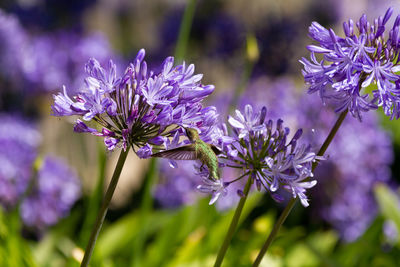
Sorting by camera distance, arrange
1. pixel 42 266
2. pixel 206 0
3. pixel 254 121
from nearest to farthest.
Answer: pixel 254 121
pixel 42 266
pixel 206 0

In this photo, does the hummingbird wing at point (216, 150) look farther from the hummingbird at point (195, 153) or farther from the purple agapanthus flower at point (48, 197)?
the purple agapanthus flower at point (48, 197)

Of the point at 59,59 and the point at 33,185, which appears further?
the point at 59,59

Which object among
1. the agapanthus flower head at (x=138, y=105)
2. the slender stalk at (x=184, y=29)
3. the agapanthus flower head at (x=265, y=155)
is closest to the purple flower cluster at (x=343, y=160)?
the slender stalk at (x=184, y=29)

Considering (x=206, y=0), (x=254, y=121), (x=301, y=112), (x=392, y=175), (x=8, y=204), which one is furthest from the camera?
(x=206, y=0)

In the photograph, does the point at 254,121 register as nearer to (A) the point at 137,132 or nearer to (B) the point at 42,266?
(A) the point at 137,132

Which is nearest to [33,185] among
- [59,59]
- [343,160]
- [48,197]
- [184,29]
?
[48,197]

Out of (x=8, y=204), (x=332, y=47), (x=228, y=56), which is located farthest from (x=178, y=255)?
(x=228, y=56)

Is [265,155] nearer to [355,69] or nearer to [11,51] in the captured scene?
[355,69]
